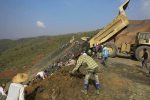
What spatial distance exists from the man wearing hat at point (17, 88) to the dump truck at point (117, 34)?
1427cm

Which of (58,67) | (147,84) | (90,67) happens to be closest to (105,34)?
(58,67)

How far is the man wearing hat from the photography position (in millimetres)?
6762

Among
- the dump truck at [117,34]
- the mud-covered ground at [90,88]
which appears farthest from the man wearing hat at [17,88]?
the dump truck at [117,34]

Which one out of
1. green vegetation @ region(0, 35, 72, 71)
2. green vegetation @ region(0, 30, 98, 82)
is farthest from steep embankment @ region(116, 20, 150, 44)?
green vegetation @ region(0, 35, 72, 71)

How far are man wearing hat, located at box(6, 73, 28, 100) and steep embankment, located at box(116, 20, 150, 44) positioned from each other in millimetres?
18229

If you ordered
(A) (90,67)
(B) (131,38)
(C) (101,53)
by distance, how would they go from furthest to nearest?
(B) (131,38) → (C) (101,53) → (A) (90,67)

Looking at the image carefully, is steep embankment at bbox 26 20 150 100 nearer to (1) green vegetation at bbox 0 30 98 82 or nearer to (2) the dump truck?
(2) the dump truck

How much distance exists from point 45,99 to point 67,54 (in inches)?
308

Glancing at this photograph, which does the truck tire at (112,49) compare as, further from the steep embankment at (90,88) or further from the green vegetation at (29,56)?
the steep embankment at (90,88)

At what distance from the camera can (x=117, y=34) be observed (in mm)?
21219

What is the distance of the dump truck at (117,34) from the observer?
20359 millimetres

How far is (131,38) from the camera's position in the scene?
84.6 feet

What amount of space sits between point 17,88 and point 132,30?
855 inches

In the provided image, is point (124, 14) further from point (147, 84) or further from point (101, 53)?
point (147, 84)
